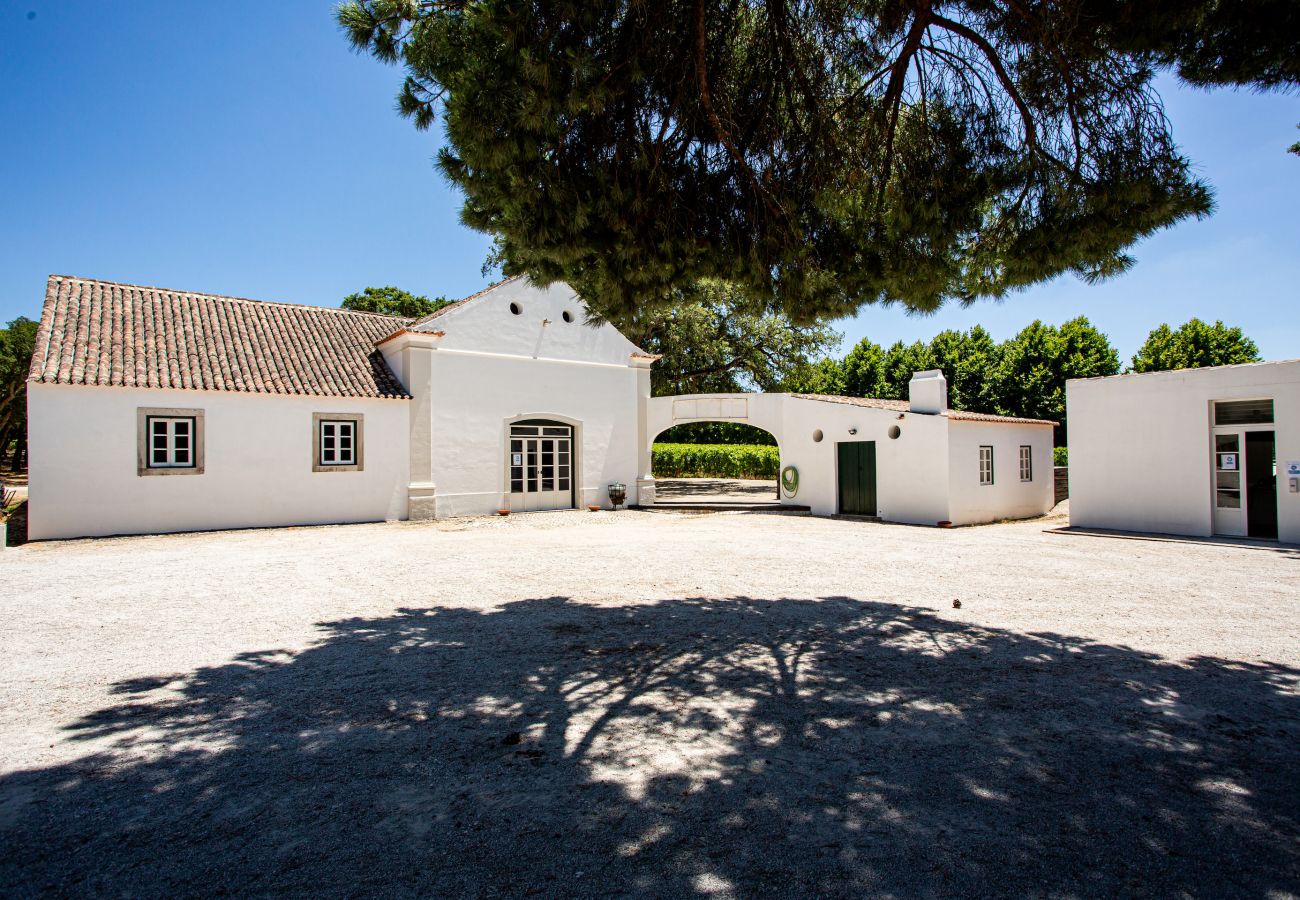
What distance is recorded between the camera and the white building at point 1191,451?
38.9 ft

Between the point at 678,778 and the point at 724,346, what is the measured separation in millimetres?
24363

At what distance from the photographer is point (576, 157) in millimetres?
5945

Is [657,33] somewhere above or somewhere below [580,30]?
above

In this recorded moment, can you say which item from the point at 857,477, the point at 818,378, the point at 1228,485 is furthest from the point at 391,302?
the point at 1228,485

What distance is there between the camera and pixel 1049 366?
961 inches

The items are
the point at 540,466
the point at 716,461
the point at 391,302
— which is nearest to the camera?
the point at 540,466

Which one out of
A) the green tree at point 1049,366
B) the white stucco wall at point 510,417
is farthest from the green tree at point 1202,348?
the white stucco wall at point 510,417

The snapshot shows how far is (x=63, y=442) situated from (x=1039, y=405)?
2683 centimetres

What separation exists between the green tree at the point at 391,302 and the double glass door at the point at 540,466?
25824 mm

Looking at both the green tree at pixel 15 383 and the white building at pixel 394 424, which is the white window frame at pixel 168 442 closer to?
the white building at pixel 394 424

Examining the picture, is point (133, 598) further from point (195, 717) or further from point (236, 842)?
point (236, 842)

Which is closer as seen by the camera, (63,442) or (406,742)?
(406,742)

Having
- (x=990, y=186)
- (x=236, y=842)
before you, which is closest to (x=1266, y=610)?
(x=990, y=186)

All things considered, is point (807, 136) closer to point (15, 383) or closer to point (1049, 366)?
point (1049, 366)
